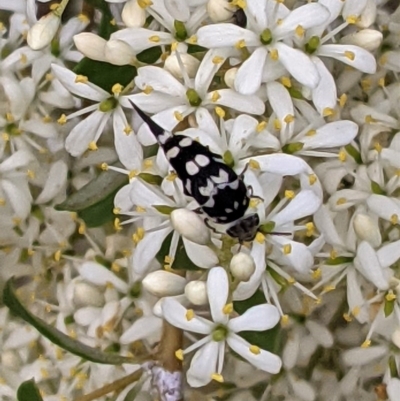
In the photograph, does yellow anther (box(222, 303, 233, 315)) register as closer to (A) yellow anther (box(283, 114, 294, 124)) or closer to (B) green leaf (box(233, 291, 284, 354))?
(B) green leaf (box(233, 291, 284, 354))

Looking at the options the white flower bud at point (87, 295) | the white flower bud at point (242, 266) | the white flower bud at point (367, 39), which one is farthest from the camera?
the white flower bud at point (87, 295)

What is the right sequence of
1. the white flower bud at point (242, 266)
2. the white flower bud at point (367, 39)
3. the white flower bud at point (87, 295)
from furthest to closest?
the white flower bud at point (87, 295)
the white flower bud at point (367, 39)
the white flower bud at point (242, 266)

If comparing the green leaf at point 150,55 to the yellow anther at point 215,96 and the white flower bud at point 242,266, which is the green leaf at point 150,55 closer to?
the yellow anther at point 215,96

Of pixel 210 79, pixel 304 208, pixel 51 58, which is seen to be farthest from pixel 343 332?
pixel 51 58

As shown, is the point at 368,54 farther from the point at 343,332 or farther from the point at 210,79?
the point at 343,332

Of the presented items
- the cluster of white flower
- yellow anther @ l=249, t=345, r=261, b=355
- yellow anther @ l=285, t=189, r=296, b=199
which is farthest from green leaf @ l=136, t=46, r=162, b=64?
yellow anther @ l=249, t=345, r=261, b=355

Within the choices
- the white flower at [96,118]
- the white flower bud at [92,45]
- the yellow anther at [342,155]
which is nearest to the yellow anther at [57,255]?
the white flower at [96,118]

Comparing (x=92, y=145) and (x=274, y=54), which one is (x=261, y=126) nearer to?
(x=274, y=54)
